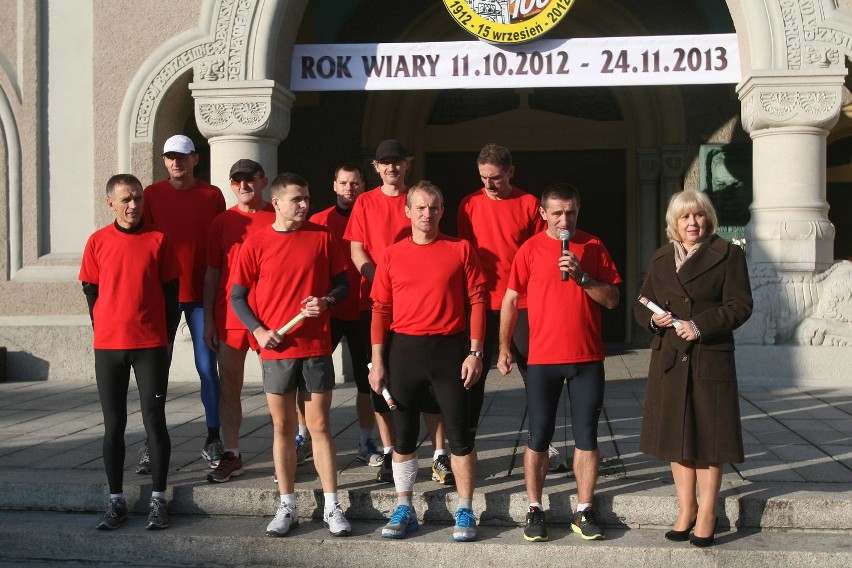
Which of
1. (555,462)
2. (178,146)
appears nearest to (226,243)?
(178,146)

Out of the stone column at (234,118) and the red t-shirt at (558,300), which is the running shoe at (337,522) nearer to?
the red t-shirt at (558,300)

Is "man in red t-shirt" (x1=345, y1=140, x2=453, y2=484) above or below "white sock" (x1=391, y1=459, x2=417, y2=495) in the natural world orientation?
above

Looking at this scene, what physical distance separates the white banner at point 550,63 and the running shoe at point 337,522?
4.99 meters

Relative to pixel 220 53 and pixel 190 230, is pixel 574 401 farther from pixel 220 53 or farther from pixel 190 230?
pixel 220 53

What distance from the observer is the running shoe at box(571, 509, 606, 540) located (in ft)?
14.2

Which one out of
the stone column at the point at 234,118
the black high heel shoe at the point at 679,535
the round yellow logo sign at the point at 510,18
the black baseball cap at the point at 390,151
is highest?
the round yellow logo sign at the point at 510,18

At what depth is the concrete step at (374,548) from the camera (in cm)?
418

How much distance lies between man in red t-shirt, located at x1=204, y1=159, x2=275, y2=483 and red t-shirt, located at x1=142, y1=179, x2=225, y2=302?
0.88 ft

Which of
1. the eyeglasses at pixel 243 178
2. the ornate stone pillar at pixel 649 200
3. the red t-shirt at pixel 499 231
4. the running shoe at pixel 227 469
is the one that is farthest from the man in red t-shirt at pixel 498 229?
the ornate stone pillar at pixel 649 200

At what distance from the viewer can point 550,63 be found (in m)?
8.37

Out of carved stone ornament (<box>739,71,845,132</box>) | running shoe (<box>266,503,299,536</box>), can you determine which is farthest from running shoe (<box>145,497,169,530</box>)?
carved stone ornament (<box>739,71,845,132</box>)

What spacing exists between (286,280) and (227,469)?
123 centimetres

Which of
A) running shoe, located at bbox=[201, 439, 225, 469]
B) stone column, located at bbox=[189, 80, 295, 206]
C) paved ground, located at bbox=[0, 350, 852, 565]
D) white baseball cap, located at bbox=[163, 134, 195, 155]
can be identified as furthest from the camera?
stone column, located at bbox=[189, 80, 295, 206]

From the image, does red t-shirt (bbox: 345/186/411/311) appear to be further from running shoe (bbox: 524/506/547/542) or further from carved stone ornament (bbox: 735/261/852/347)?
carved stone ornament (bbox: 735/261/852/347)
